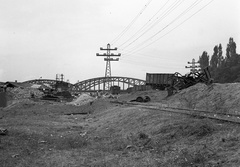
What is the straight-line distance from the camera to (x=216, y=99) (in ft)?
51.9

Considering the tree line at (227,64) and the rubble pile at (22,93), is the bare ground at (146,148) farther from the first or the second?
the tree line at (227,64)

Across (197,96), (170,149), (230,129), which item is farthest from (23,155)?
(197,96)

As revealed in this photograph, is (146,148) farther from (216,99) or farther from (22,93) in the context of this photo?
(22,93)

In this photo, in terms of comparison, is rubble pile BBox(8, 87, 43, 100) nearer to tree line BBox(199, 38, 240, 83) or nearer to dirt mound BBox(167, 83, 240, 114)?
dirt mound BBox(167, 83, 240, 114)

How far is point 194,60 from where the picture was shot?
2721 inches

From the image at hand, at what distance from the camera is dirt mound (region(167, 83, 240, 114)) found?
12861mm

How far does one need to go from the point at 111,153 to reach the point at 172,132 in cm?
180

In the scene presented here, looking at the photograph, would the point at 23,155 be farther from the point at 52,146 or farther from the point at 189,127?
the point at 189,127

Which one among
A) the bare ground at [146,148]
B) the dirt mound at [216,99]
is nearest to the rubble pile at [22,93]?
the dirt mound at [216,99]

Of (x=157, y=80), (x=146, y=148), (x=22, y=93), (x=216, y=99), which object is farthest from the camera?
(x=22, y=93)

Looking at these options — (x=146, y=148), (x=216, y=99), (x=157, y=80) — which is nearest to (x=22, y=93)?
(x=157, y=80)

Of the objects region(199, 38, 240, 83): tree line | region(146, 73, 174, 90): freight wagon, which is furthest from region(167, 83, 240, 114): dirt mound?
region(199, 38, 240, 83): tree line

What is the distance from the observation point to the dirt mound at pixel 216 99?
12861mm

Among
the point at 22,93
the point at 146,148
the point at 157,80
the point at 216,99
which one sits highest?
the point at 157,80
